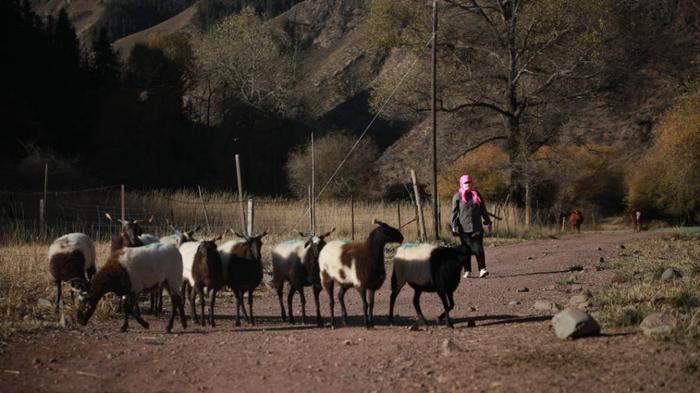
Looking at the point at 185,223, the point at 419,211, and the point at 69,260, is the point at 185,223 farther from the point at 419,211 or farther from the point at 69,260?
the point at 69,260

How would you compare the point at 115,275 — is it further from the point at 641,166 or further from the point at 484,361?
the point at 641,166

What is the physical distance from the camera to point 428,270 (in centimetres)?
1145

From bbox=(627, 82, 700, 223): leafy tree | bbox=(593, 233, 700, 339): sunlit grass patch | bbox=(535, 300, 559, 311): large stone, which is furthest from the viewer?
bbox=(627, 82, 700, 223): leafy tree

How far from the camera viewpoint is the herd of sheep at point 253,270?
1145cm

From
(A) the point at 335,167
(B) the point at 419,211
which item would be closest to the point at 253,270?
(B) the point at 419,211

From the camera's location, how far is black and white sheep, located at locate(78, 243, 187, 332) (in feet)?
37.5

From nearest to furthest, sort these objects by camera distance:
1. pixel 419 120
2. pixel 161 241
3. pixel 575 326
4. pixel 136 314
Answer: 1. pixel 575 326
2. pixel 136 314
3. pixel 161 241
4. pixel 419 120

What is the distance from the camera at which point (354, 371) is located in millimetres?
8656

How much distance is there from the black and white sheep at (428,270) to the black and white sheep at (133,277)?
3.06 meters

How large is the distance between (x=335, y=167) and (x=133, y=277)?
38.8m

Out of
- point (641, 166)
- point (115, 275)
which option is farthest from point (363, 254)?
point (641, 166)

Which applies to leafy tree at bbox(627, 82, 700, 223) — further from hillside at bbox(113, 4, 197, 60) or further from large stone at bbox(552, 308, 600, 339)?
hillside at bbox(113, 4, 197, 60)

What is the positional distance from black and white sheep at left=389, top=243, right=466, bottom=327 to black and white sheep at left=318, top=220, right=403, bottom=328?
233 millimetres

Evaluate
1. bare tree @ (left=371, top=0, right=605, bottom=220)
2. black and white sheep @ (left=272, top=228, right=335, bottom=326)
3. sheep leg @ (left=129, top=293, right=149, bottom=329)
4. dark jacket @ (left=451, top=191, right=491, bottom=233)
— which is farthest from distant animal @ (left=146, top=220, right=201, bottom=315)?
bare tree @ (left=371, top=0, right=605, bottom=220)
